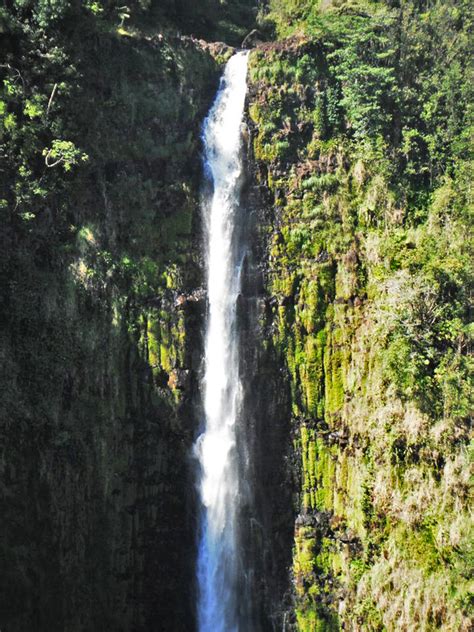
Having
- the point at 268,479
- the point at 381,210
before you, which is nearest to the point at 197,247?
the point at 381,210

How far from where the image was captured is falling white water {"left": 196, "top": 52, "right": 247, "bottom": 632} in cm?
1581

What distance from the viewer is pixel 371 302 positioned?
15.2 metres

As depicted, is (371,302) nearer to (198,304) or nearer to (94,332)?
(198,304)

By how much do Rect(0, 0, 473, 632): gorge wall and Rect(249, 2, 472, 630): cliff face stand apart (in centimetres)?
6

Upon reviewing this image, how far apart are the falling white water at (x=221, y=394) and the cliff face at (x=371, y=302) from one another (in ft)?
3.04

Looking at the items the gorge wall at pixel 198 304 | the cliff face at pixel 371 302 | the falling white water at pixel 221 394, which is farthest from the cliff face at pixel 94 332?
the cliff face at pixel 371 302

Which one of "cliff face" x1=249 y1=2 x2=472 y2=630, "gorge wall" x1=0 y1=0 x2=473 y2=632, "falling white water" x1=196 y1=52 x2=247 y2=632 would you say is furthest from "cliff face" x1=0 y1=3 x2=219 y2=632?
"cliff face" x1=249 y1=2 x2=472 y2=630

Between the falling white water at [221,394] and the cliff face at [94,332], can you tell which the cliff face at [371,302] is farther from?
the cliff face at [94,332]

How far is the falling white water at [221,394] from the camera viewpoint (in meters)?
15.8

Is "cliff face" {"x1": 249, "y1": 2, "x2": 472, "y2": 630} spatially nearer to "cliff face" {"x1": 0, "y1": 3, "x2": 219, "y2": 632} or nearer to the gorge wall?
the gorge wall

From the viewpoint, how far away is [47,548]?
1492 centimetres

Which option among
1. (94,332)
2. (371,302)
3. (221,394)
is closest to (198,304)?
(221,394)

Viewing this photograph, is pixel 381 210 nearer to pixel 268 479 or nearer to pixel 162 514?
pixel 268 479

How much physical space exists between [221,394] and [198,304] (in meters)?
2.57
